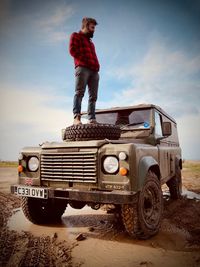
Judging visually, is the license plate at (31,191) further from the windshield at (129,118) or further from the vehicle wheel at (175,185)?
the vehicle wheel at (175,185)

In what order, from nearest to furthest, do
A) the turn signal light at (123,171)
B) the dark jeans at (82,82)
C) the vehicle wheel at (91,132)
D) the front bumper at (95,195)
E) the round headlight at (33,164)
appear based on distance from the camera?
the front bumper at (95,195) → the turn signal light at (123,171) → the vehicle wheel at (91,132) → the round headlight at (33,164) → the dark jeans at (82,82)

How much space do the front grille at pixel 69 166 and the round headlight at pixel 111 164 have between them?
0.15 m

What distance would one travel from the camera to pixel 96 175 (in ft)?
10.4

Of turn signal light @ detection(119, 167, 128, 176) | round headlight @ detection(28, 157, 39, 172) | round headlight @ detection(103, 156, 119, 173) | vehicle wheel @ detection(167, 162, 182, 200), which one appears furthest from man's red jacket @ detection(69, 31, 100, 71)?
vehicle wheel @ detection(167, 162, 182, 200)

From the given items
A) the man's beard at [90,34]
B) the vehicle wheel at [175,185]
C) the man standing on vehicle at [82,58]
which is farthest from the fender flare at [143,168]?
the vehicle wheel at [175,185]

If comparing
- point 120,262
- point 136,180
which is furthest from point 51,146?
point 120,262

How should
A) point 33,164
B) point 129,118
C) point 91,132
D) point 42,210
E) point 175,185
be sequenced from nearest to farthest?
point 91,132
point 33,164
point 42,210
point 129,118
point 175,185

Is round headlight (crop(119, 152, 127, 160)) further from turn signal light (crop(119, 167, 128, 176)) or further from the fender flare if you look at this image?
the fender flare

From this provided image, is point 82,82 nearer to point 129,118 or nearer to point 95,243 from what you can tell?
point 129,118

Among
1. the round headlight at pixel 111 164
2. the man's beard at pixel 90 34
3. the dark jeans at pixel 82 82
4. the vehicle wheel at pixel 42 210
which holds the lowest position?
the vehicle wheel at pixel 42 210

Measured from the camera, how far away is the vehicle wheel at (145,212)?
3.09 m

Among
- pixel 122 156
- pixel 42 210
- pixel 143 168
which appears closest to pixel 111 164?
pixel 122 156

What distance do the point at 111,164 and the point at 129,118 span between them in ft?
5.87

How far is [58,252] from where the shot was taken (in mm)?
2885
